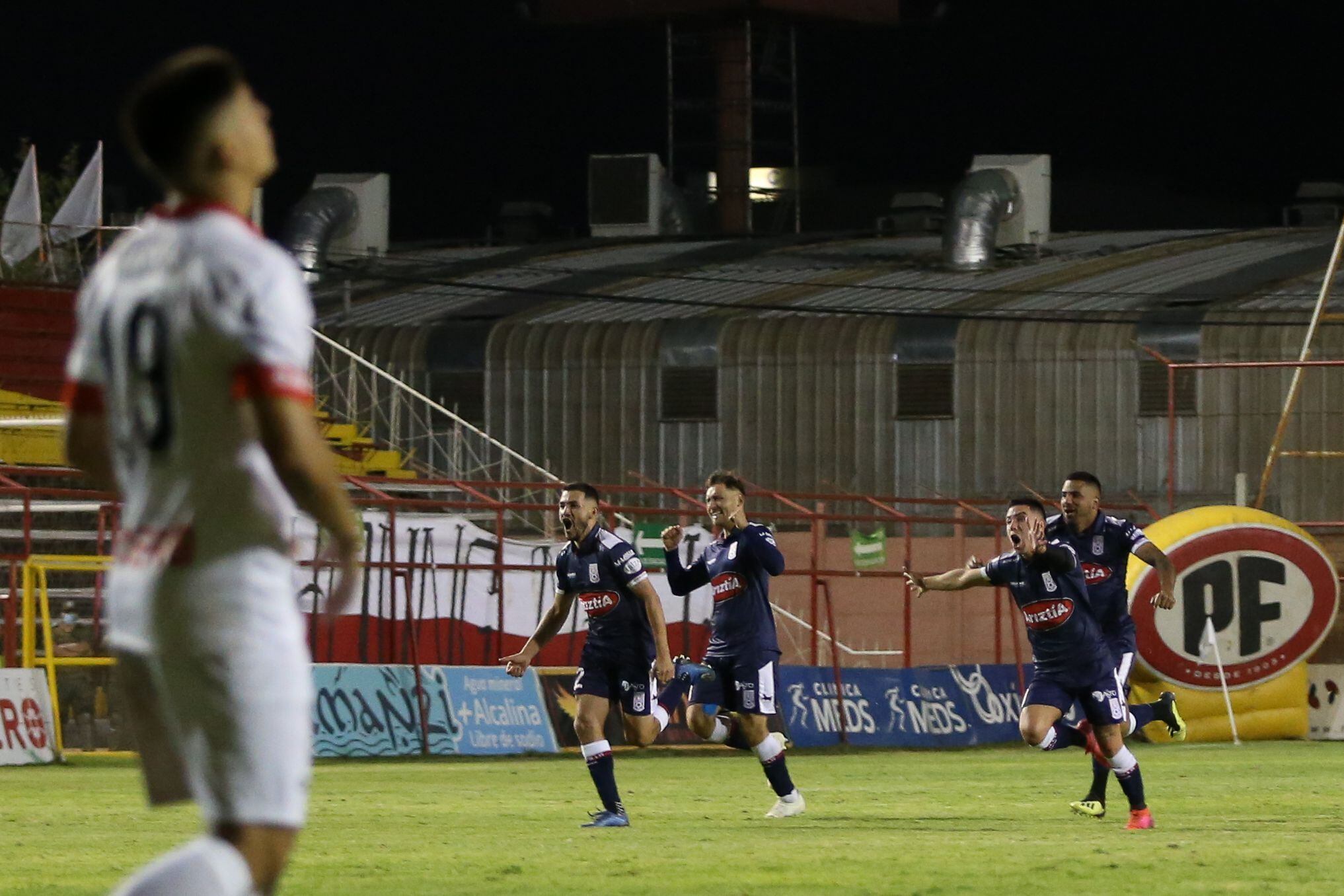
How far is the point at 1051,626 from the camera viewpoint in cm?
1438

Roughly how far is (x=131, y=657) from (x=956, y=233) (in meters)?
47.2

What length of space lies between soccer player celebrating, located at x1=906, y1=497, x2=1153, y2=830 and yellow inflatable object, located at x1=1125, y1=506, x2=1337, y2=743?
11.8m

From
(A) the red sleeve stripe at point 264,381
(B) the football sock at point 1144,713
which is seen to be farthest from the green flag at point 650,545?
(A) the red sleeve stripe at point 264,381

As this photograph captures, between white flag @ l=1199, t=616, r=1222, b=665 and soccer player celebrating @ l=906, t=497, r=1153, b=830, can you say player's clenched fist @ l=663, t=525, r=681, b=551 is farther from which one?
white flag @ l=1199, t=616, r=1222, b=665

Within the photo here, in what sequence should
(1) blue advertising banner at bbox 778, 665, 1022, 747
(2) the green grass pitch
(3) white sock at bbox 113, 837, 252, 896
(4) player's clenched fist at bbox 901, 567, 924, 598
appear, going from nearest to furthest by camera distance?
(3) white sock at bbox 113, 837, 252, 896 → (2) the green grass pitch → (4) player's clenched fist at bbox 901, 567, 924, 598 → (1) blue advertising banner at bbox 778, 665, 1022, 747

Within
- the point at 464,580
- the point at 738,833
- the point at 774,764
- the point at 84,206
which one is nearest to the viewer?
the point at 738,833

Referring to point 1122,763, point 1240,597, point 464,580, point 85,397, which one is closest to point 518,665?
point 1122,763

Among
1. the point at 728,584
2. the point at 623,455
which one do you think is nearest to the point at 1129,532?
the point at 728,584

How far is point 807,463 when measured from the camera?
47.6 meters

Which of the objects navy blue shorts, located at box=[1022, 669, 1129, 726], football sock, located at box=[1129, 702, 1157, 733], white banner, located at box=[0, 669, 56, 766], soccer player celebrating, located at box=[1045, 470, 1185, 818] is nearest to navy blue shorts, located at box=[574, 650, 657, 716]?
navy blue shorts, located at box=[1022, 669, 1129, 726]

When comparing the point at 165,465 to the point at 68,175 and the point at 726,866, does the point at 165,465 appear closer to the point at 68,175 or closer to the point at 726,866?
the point at 726,866

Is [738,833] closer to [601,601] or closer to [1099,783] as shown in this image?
[601,601]

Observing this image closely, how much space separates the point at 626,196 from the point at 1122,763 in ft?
156

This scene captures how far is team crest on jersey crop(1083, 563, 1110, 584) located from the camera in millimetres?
15984
